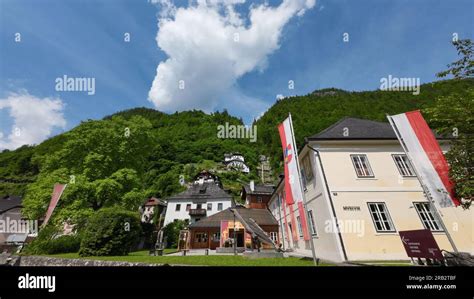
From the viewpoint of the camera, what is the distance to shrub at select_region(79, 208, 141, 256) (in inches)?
564

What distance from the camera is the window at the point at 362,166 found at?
12469 millimetres

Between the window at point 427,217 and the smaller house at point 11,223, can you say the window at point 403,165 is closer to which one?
the window at point 427,217

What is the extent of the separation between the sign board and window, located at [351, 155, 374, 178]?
5379 millimetres

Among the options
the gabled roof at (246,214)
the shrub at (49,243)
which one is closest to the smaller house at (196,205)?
the gabled roof at (246,214)

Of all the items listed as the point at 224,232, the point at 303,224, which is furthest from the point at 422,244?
the point at 224,232

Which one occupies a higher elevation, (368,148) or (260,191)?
(260,191)

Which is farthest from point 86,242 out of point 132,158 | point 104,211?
point 132,158

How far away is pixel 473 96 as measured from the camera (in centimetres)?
873

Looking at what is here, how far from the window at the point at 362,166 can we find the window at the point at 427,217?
2.72m

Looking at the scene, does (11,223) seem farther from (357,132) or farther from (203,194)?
(357,132)

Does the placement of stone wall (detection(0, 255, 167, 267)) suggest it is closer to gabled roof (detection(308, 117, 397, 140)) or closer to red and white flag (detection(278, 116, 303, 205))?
red and white flag (detection(278, 116, 303, 205))
